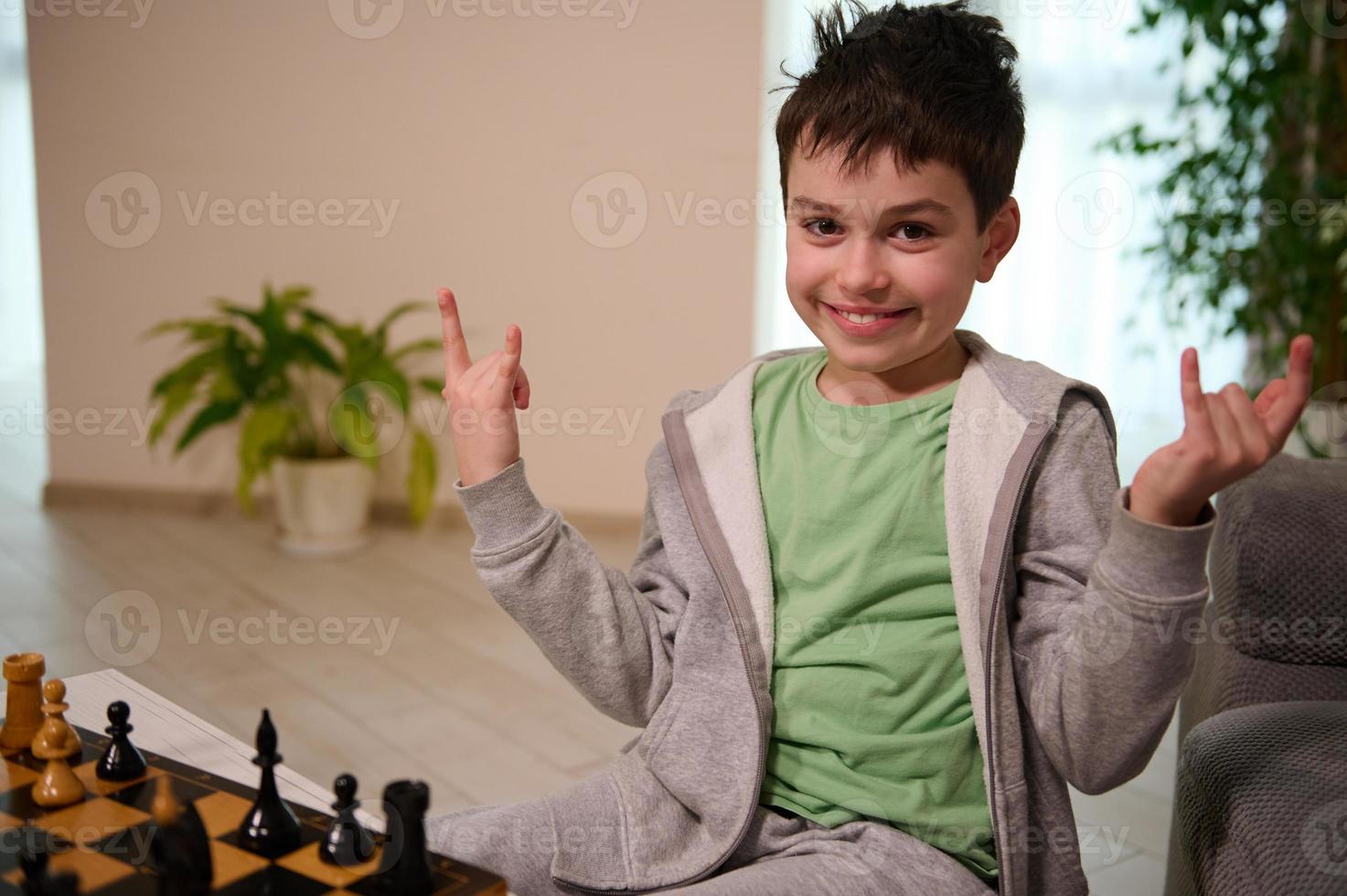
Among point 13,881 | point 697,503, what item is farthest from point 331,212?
point 13,881

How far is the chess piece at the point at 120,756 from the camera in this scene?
1049mm

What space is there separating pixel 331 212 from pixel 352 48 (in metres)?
0.48

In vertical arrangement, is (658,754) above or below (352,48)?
below

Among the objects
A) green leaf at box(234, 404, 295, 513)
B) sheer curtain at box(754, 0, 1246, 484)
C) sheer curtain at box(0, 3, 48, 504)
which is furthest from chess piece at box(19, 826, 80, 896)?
sheer curtain at box(0, 3, 48, 504)

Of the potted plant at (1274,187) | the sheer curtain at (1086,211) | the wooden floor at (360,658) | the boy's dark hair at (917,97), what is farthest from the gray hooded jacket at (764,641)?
the sheer curtain at (1086,211)

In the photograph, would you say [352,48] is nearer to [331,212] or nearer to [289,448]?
[331,212]

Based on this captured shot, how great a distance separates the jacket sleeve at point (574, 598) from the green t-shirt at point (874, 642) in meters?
0.12

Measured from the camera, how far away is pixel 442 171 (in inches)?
145

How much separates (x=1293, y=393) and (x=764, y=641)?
20.2 inches

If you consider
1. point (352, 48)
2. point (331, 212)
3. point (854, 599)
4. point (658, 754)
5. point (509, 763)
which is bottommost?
point (509, 763)

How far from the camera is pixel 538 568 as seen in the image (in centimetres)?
113

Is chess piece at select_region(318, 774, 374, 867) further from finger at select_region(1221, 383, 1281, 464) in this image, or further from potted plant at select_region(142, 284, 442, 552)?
potted plant at select_region(142, 284, 442, 552)

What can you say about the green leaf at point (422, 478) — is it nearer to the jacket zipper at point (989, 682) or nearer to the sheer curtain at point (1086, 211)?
the sheer curtain at point (1086, 211)

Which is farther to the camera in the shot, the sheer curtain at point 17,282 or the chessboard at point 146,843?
the sheer curtain at point 17,282
